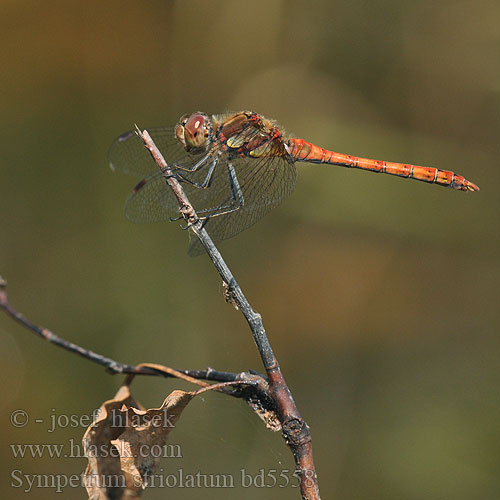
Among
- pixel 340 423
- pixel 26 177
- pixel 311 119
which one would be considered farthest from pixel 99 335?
pixel 311 119

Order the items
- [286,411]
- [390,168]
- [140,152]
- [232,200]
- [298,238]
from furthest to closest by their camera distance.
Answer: [298,238]
[390,168]
[140,152]
[232,200]
[286,411]

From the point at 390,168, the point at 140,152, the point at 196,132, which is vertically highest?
the point at 390,168

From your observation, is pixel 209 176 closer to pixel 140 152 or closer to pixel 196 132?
pixel 196 132

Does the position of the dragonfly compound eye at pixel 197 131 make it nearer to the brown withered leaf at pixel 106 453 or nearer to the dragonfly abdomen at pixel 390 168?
the dragonfly abdomen at pixel 390 168

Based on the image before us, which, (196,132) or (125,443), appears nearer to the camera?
(125,443)

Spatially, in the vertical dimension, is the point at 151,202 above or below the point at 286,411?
above

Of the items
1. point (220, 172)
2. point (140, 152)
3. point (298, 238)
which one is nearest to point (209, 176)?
point (220, 172)

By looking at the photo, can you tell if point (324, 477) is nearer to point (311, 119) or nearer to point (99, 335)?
point (99, 335)

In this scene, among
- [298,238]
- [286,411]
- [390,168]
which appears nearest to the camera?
[286,411]
